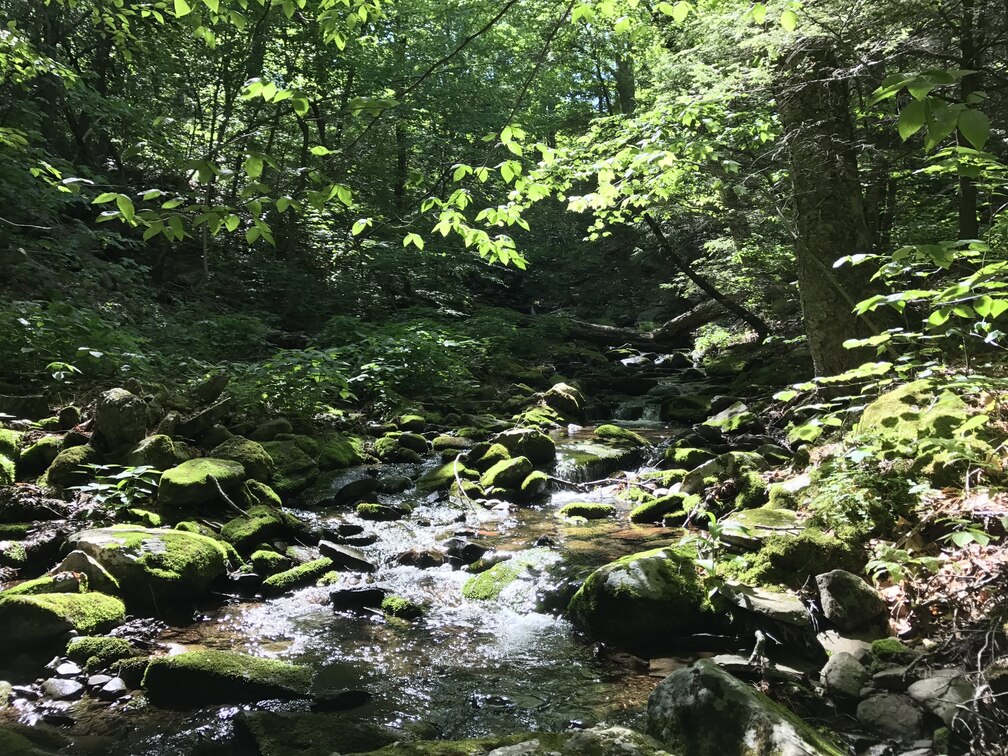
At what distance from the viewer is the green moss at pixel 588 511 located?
7297mm

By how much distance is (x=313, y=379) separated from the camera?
915cm

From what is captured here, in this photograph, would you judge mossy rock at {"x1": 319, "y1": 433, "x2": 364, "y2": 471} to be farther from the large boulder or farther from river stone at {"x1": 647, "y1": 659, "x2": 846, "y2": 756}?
river stone at {"x1": 647, "y1": 659, "x2": 846, "y2": 756}

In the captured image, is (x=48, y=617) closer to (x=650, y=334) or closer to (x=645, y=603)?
(x=645, y=603)

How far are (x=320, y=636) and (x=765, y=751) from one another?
315cm

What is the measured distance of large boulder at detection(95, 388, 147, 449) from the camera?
6.32m

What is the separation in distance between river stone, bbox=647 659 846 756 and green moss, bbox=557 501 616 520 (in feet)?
13.6

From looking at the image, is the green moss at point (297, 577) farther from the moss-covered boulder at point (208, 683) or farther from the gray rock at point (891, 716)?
the gray rock at point (891, 716)

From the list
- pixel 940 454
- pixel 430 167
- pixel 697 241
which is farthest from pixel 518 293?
pixel 940 454

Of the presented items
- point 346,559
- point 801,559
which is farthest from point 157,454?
point 801,559

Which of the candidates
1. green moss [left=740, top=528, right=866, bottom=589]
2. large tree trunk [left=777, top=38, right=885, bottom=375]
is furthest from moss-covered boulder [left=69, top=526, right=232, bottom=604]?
large tree trunk [left=777, top=38, right=885, bottom=375]

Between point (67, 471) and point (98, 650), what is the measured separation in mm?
2687

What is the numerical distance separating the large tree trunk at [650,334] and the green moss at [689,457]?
998 cm

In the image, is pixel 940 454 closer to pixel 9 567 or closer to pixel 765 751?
pixel 765 751

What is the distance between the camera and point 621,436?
10672mm
